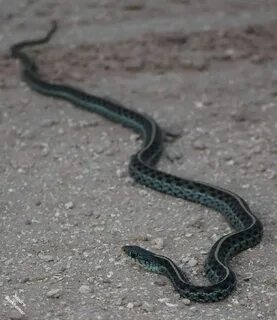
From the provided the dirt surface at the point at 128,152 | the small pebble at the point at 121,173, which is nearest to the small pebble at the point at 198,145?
the dirt surface at the point at 128,152

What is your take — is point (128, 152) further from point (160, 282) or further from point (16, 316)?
point (16, 316)

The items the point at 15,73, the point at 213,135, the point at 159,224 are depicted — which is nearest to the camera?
the point at 159,224

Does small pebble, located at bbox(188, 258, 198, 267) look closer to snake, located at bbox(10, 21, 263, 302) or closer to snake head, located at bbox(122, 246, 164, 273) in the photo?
snake, located at bbox(10, 21, 263, 302)

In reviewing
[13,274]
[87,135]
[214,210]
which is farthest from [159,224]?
[87,135]

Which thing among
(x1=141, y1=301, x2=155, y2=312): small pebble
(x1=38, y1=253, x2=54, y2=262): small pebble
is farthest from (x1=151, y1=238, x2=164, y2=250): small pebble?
(x1=141, y1=301, x2=155, y2=312): small pebble

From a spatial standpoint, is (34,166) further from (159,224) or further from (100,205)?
(159,224)

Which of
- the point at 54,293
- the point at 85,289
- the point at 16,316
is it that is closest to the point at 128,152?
the point at 85,289
